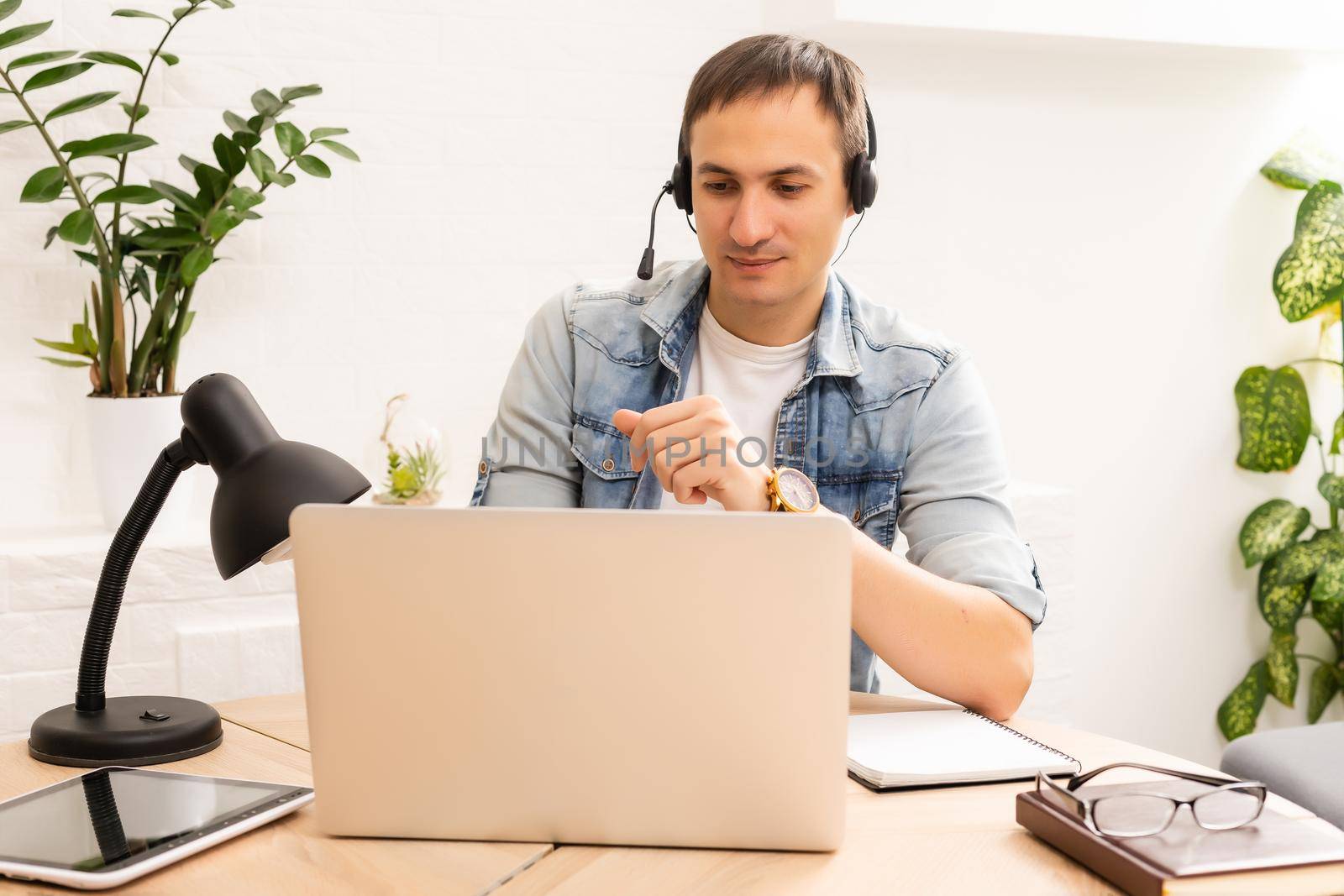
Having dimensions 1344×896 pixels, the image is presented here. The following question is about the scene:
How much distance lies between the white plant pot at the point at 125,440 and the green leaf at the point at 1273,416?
2566 millimetres

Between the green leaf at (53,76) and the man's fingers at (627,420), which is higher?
the green leaf at (53,76)

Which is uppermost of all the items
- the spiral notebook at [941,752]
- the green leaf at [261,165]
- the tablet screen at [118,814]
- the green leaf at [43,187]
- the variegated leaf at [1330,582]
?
the green leaf at [261,165]

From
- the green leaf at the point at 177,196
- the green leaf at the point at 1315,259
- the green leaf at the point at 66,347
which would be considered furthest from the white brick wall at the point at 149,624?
the green leaf at the point at 1315,259

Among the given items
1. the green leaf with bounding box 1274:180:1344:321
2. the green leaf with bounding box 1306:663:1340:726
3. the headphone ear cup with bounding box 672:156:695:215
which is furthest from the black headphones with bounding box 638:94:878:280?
the green leaf with bounding box 1306:663:1340:726

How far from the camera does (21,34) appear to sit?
205cm

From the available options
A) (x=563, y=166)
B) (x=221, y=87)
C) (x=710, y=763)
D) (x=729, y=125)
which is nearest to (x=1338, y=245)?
(x=563, y=166)

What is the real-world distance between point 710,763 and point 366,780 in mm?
266

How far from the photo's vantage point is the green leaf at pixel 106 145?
2100 millimetres

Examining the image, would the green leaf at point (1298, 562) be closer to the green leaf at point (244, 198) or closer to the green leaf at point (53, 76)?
the green leaf at point (244, 198)

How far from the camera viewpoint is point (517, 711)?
0.91m

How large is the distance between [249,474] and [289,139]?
131 cm

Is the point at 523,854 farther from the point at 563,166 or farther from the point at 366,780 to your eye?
the point at 563,166

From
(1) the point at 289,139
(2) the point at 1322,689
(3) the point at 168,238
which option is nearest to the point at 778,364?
(1) the point at 289,139

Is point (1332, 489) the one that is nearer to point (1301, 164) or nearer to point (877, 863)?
point (1301, 164)
